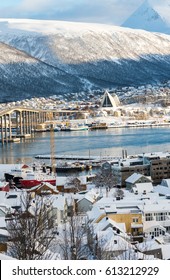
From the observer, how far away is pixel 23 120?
1948cm

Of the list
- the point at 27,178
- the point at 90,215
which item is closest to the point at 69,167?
the point at 27,178

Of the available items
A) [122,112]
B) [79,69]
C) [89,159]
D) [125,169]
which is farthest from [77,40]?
[125,169]

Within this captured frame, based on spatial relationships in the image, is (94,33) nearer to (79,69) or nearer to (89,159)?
(79,69)

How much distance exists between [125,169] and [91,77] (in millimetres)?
35031

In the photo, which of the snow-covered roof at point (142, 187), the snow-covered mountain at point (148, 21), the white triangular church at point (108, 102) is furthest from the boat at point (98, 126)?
the snow-covered mountain at point (148, 21)

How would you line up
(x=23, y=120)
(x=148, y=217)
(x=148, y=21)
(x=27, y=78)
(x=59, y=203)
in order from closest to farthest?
(x=148, y=217)
(x=59, y=203)
(x=23, y=120)
(x=27, y=78)
(x=148, y=21)

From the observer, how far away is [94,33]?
49406 millimetres

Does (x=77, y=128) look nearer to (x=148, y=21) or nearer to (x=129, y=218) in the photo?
(x=129, y=218)

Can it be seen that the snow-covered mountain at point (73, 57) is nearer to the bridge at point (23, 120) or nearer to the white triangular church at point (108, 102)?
the white triangular church at point (108, 102)

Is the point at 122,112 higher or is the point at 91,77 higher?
the point at 91,77

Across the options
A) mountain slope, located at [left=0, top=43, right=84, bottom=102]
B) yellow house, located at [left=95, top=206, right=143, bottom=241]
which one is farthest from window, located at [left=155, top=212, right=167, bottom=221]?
mountain slope, located at [left=0, top=43, right=84, bottom=102]

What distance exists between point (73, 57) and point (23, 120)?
87.0 feet
